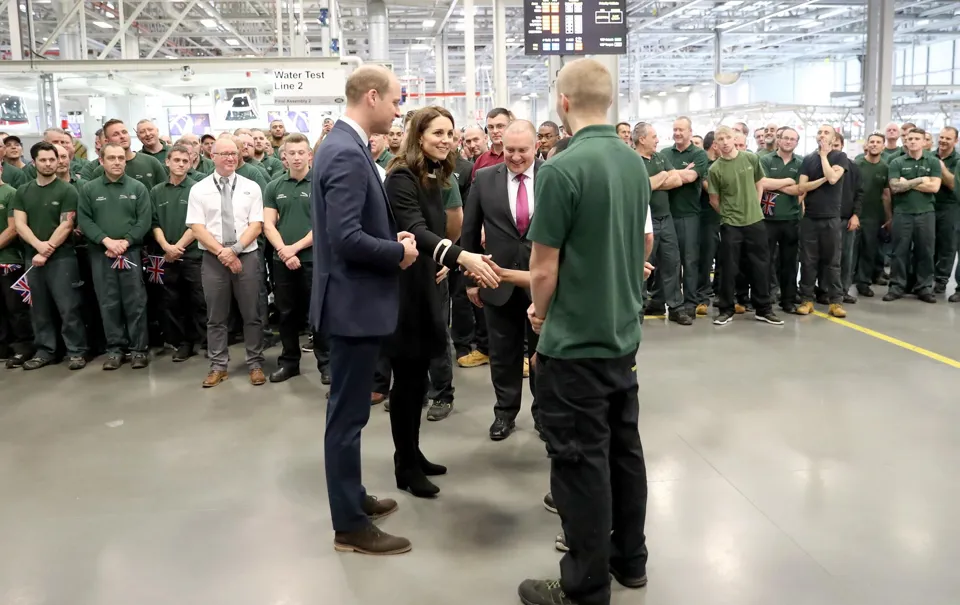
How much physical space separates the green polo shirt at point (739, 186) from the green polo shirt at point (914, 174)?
2085mm

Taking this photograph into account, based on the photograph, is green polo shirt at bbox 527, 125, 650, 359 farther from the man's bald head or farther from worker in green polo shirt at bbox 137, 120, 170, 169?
worker in green polo shirt at bbox 137, 120, 170, 169

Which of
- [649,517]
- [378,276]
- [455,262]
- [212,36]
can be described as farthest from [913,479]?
[212,36]

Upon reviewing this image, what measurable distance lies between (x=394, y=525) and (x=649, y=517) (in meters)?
1.12

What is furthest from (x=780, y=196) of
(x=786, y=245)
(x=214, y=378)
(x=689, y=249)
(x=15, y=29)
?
(x=15, y=29)

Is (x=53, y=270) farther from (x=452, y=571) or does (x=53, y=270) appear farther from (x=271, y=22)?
(x=271, y=22)

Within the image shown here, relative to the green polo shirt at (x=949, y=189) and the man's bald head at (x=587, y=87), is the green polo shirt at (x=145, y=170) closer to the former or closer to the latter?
the man's bald head at (x=587, y=87)

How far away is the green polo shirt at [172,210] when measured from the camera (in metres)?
6.25

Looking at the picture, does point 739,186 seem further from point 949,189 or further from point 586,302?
point 586,302

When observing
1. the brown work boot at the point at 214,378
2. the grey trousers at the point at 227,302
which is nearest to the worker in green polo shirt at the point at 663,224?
the grey trousers at the point at 227,302

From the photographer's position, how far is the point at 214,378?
5.62 metres

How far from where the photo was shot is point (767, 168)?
7.49 metres

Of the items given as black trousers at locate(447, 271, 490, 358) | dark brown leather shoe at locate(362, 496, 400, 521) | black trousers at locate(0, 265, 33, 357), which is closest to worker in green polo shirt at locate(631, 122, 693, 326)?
black trousers at locate(447, 271, 490, 358)

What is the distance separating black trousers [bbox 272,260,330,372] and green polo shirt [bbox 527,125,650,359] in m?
3.56

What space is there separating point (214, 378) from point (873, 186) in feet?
23.8
